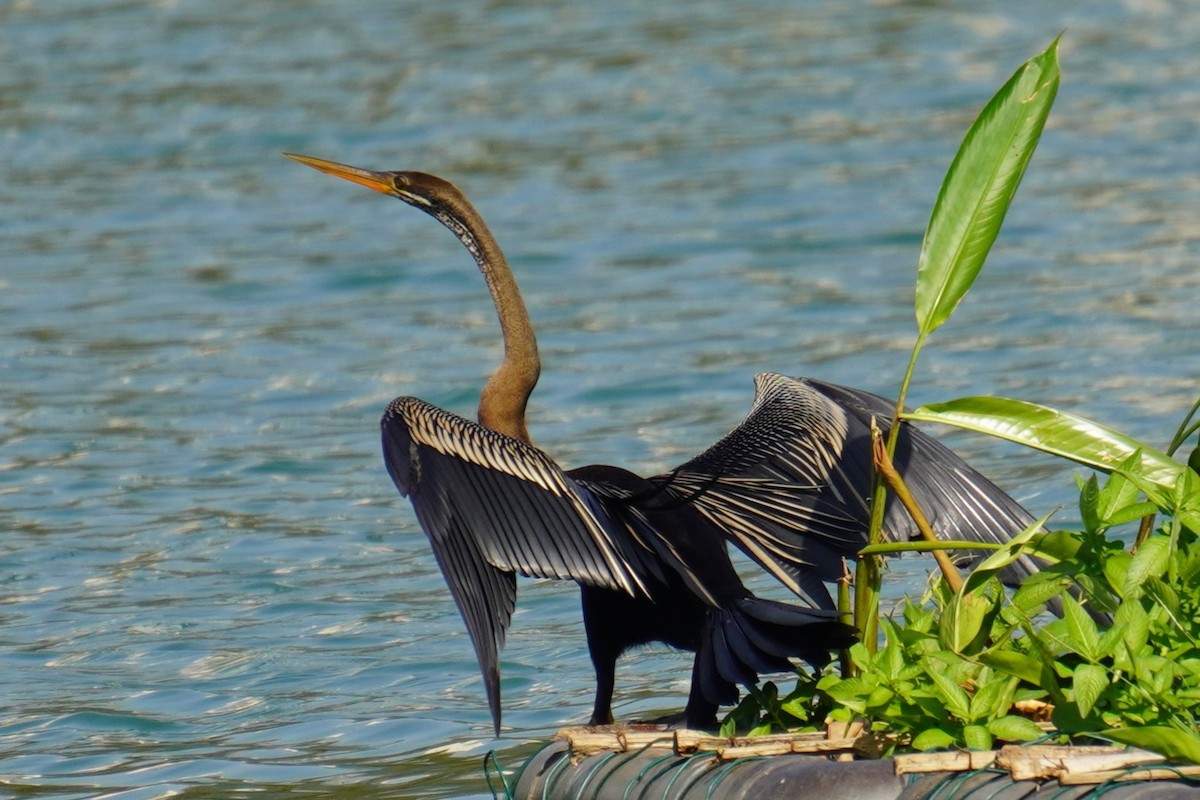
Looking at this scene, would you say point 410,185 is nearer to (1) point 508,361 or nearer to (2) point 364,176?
(2) point 364,176

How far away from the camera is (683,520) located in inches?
185

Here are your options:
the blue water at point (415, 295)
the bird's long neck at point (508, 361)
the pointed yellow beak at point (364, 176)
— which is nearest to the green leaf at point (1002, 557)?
the bird's long neck at point (508, 361)

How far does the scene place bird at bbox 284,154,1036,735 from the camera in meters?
4.38

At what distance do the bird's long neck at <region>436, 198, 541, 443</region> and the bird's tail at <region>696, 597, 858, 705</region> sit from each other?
0.95 meters

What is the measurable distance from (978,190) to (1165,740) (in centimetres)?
130

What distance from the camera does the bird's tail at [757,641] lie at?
4168 millimetres

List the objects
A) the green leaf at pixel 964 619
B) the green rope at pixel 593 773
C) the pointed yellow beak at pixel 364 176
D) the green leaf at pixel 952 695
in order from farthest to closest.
→ 1. the pointed yellow beak at pixel 364 176
2. the green rope at pixel 593 773
3. the green leaf at pixel 964 619
4. the green leaf at pixel 952 695

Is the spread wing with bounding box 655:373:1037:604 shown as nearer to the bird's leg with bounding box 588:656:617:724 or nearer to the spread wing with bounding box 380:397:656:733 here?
the spread wing with bounding box 380:397:656:733

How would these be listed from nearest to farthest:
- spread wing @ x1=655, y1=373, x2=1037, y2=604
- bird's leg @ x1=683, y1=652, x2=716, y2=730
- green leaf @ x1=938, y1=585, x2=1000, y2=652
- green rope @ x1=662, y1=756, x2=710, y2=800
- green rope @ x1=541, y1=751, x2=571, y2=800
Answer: green leaf @ x1=938, y1=585, x2=1000, y2=652 → green rope @ x1=662, y1=756, x2=710, y2=800 → green rope @ x1=541, y1=751, x2=571, y2=800 → bird's leg @ x1=683, y1=652, x2=716, y2=730 → spread wing @ x1=655, y1=373, x2=1037, y2=604

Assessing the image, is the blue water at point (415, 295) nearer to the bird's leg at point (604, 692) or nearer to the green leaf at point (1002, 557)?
the bird's leg at point (604, 692)

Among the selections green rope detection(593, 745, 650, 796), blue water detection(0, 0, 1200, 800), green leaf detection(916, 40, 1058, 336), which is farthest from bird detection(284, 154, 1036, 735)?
blue water detection(0, 0, 1200, 800)

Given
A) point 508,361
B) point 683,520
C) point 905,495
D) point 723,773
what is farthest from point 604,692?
point 905,495

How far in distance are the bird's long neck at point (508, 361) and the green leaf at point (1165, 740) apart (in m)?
2.15

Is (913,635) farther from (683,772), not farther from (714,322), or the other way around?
(714,322)
